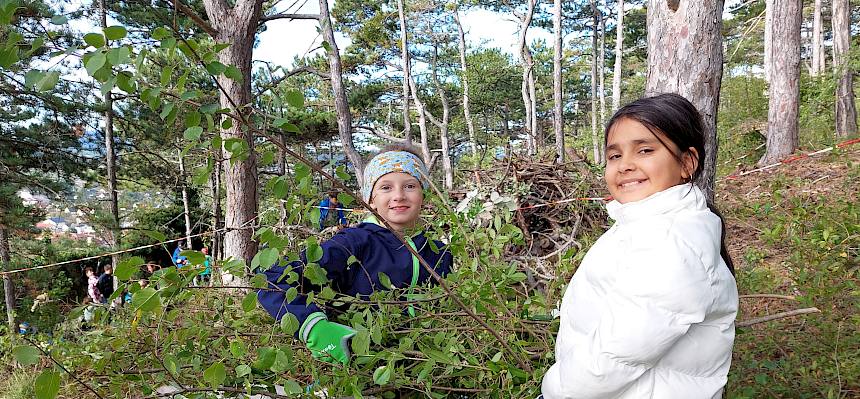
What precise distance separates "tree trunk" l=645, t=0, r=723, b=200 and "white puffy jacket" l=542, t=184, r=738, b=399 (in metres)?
1.55

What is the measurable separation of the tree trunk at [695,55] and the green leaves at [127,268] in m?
2.33

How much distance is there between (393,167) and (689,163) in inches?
40.8

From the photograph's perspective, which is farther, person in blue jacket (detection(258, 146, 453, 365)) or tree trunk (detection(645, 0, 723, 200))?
tree trunk (detection(645, 0, 723, 200))

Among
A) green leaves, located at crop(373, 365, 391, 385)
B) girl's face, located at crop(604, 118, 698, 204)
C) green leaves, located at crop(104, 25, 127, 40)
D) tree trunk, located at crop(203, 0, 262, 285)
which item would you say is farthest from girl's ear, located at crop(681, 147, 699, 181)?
tree trunk, located at crop(203, 0, 262, 285)

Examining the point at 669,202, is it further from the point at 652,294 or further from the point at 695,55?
the point at 695,55

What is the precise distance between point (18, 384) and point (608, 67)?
1373 inches

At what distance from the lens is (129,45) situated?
87 cm

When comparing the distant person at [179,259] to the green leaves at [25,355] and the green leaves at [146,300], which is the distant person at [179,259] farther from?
the green leaves at [25,355]

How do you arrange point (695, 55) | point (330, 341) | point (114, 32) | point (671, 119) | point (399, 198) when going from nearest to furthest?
1. point (114, 32)
2. point (671, 119)
3. point (330, 341)
4. point (399, 198)
5. point (695, 55)

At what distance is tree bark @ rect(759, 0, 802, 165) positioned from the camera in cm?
810

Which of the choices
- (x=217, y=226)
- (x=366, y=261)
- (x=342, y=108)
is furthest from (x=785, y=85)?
(x=217, y=226)

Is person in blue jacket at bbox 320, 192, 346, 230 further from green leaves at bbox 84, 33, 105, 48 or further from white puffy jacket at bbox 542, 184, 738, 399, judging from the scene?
white puffy jacket at bbox 542, 184, 738, 399

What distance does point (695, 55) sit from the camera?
2416mm

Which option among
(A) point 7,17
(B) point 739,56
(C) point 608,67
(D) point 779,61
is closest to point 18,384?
(A) point 7,17
